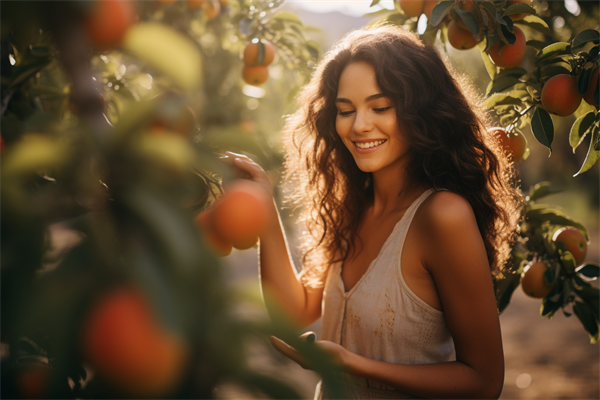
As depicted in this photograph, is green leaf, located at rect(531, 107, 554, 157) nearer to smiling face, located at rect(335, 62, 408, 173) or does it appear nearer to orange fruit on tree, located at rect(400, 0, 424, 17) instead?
smiling face, located at rect(335, 62, 408, 173)

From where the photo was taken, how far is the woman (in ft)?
3.72

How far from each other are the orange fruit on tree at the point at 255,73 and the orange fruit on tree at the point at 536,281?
1.34 m

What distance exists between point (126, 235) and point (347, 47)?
Answer: 4.06ft

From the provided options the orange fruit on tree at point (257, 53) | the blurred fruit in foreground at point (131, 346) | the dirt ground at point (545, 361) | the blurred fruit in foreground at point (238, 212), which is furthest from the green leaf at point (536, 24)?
the dirt ground at point (545, 361)

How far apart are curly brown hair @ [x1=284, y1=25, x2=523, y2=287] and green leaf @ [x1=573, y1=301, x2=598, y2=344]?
0.32m

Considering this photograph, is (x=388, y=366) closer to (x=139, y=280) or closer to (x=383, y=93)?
(x=383, y=93)

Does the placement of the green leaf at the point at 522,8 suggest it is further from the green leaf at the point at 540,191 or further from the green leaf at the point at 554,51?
the green leaf at the point at 540,191

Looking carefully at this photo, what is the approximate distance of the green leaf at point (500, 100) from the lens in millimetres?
1380

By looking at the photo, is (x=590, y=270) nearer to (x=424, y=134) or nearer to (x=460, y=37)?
(x=424, y=134)

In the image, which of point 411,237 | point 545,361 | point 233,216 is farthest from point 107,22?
point 545,361

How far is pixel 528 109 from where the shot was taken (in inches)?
53.4

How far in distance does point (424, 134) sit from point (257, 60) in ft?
2.51

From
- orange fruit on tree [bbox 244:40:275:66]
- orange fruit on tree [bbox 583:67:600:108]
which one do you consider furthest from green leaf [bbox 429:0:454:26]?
orange fruit on tree [bbox 244:40:275:66]

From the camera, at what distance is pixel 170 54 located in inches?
15.1
